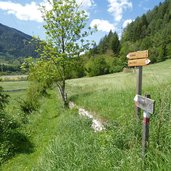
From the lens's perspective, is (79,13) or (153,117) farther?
(79,13)

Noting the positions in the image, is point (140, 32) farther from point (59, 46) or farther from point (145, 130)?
point (145, 130)

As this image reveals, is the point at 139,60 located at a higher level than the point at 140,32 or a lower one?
lower

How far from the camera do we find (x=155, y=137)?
5.38m

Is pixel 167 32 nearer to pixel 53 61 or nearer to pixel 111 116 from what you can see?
pixel 53 61

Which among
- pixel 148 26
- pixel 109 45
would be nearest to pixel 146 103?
pixel 109 45

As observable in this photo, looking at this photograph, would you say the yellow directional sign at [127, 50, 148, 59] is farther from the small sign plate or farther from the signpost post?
the small sign plate

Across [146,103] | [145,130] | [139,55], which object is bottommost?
[145,130]

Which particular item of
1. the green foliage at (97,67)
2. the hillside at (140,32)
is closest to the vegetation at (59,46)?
the green foliage at (97,67)

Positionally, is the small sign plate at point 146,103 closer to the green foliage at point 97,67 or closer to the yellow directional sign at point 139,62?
the yellow directional sign at point 139,62

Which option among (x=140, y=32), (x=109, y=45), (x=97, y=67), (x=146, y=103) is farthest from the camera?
(x=140, y=32)

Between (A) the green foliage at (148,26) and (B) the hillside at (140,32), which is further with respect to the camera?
(A) the green foliage at (148,26)

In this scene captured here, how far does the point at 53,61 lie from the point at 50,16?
125 inches

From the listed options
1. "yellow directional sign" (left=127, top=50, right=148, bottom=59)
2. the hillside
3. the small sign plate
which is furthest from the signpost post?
the hillside

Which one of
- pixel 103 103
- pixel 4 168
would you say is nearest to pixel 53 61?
pixel 103 103
